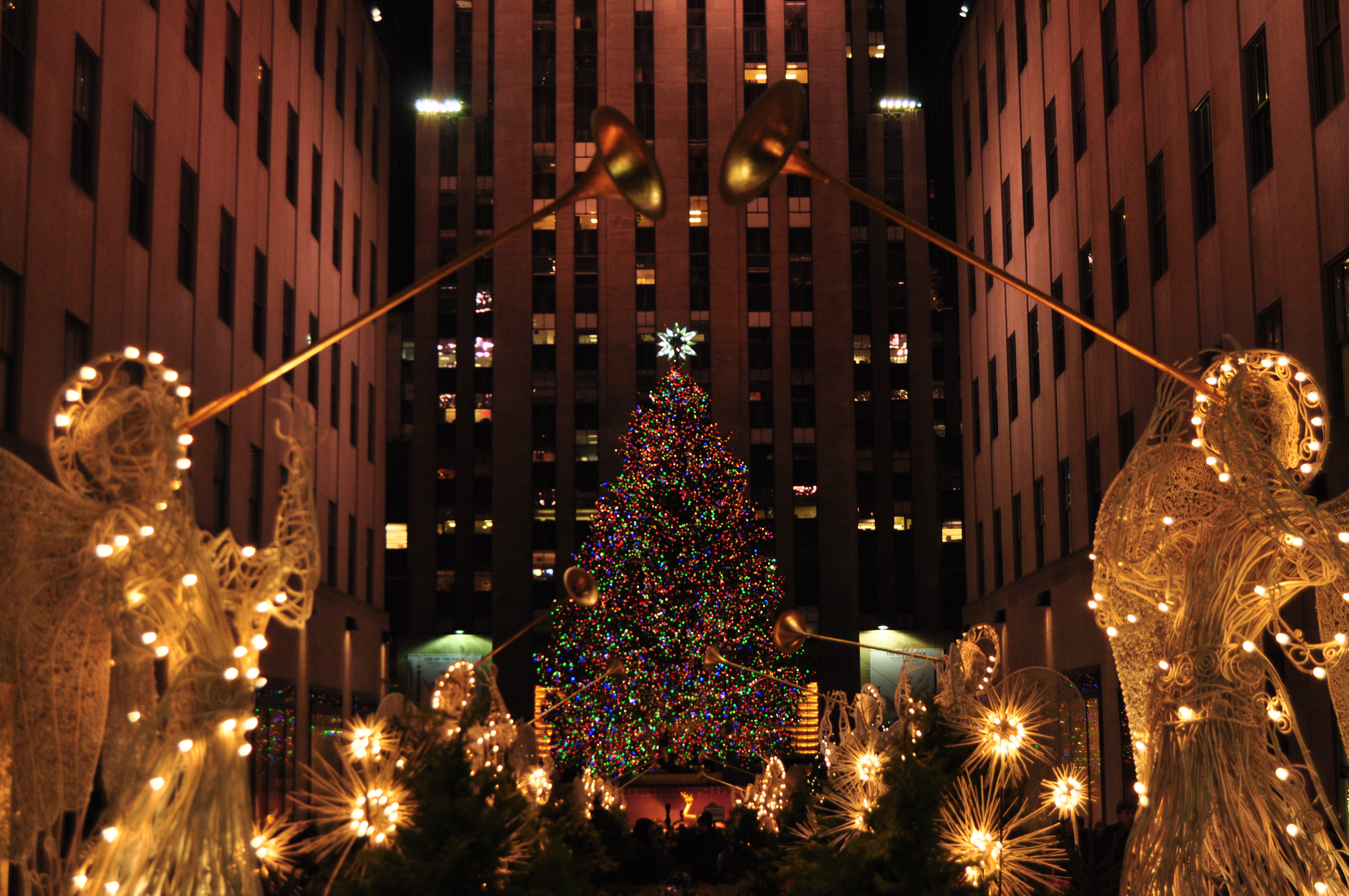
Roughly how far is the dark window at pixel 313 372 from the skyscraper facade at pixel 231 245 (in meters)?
0.08

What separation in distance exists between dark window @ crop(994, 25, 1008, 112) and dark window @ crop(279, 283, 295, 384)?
57.9ft

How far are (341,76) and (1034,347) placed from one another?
59.5ft

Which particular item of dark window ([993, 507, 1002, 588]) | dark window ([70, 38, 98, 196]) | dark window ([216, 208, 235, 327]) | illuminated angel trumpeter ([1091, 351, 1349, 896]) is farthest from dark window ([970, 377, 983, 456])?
illuminated angel trumpeter ([1091, 351, 1349, 896])

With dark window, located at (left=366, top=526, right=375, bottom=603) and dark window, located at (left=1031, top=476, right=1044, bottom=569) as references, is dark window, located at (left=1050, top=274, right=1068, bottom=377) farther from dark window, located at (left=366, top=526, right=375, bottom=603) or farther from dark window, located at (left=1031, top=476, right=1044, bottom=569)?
dark window, located at (left=366, top=526, right=375, bottom=603)

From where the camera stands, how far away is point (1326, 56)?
16125 mm

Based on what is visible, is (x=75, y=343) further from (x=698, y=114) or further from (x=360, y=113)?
(x=698, y=114)

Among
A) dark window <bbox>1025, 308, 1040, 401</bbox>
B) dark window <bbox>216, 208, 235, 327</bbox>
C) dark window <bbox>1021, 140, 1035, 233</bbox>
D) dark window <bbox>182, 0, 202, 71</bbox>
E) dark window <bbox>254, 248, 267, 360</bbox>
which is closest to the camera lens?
dark window <bbox>182, 0, 202, 71</bbox>

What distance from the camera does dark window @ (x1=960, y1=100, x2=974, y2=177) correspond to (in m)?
39.5

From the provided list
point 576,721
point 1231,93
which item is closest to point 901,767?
point 1231,93

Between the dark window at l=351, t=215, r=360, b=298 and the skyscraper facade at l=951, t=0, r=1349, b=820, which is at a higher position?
the dark window at l=351, t=215, r=360, b=298

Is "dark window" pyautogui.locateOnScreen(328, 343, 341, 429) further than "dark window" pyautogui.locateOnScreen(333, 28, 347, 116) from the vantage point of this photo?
No

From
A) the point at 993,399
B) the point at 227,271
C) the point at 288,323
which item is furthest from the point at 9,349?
the point at 993,399

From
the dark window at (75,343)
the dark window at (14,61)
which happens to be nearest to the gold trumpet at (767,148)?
the dark window at (14,61)

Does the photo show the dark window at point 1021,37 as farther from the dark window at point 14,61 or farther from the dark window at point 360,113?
the dark window at point 14,61
